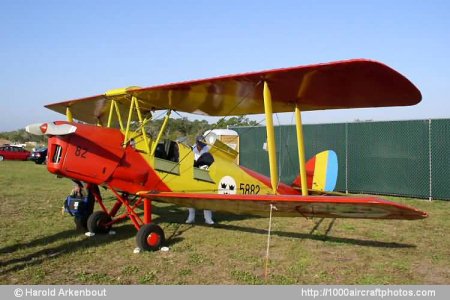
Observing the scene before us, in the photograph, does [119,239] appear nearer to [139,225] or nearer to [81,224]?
[139,225]

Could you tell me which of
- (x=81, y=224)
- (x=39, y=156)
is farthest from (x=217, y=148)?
(x=39, y=156)

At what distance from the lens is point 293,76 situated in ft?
15.1

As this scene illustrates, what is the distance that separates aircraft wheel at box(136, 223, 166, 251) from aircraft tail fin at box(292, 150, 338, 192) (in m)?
3.50

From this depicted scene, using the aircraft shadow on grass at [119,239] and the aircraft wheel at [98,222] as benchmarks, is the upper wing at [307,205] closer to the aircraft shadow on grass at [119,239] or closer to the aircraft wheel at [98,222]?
the aircraft shadow on grass at [119,239]

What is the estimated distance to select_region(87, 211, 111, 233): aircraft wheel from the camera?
661 cm

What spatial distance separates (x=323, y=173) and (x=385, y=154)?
584 centimetres

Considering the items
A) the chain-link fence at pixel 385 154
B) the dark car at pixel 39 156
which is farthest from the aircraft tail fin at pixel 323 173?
the dark car at pixel 39 156

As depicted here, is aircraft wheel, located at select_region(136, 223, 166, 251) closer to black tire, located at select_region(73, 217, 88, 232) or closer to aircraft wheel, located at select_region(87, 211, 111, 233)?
aircraft wheel, located at select_region(87, 211, 111, 233)

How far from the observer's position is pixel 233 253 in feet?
18.5

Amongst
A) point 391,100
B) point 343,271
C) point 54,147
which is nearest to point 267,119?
point 391,100

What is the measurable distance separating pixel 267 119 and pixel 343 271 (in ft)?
7.03

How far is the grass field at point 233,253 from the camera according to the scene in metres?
4.54

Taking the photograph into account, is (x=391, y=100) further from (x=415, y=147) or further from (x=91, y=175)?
(x=415, y=147)

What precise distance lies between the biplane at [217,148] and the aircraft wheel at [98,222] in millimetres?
19
